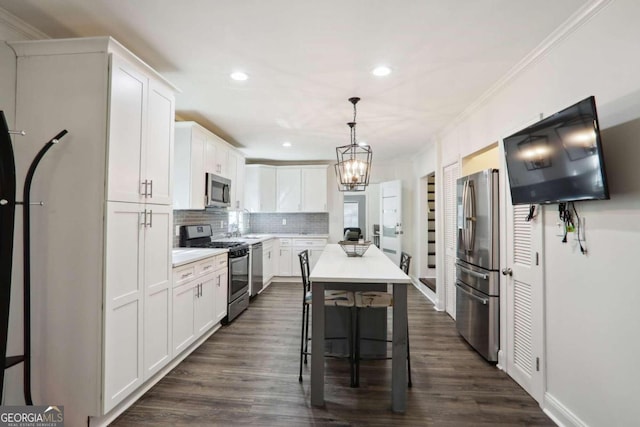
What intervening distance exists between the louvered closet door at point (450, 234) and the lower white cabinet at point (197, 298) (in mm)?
2882

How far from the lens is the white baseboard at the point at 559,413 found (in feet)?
6.11

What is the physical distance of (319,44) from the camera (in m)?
2.18

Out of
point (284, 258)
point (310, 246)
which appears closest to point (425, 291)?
point (310, 246)

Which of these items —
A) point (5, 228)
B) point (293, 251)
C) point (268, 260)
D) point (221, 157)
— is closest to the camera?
point (5, 228)

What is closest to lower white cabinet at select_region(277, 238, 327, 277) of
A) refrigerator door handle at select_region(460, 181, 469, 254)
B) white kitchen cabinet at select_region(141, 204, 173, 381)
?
refrigerator door handle at select_region(460, 181, 469, 254)

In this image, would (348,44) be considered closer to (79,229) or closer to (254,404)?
(79,229)

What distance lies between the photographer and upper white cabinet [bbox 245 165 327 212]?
6.42m

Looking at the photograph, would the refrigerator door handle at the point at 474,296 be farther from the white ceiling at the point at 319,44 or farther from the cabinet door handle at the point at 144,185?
the cabinet door handle at the point at 144,185

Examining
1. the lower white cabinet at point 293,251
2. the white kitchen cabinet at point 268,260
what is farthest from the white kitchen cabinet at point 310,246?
the white kitchen cabinet at point 268,260

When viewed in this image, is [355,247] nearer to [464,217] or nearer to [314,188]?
[464,217]

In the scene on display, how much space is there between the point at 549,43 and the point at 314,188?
472 cm

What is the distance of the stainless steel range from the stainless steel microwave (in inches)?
15.2

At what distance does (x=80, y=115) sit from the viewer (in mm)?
1910

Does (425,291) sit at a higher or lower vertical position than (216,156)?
lower
